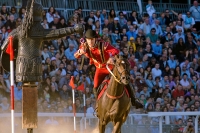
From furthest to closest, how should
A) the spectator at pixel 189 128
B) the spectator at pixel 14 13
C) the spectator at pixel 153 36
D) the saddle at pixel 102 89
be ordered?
the spectator at pixel 153 36 → the spectator at pixel 14 13 → the spectator at pixel 189 128 → the saddle at pixel 102 89

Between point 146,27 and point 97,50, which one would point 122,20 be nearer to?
point 146,27

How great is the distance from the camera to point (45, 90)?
59.0 ft

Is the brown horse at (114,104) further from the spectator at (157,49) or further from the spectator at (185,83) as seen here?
the spectator at (157,49)

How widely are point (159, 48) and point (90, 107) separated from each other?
5.04 metres

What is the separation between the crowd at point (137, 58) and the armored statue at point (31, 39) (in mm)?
6556

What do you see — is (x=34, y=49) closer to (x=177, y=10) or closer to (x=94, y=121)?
(x=94, y=121)

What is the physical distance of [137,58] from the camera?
69.9 feet

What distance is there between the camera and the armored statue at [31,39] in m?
9.68

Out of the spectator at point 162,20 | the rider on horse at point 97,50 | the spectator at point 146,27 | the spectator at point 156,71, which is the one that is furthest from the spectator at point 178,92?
the rider on horse at point 97,50

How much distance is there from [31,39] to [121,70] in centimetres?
255

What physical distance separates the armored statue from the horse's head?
7.59 feet

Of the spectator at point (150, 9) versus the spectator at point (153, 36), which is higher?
the spectator at point (150, 9)

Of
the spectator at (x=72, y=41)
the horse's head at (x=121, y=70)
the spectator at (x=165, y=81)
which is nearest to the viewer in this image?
the horse's head at (x=121, y=70)

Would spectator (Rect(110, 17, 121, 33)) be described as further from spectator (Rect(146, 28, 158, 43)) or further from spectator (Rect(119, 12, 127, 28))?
spectator (Rect(146, 28, 158, 43))
